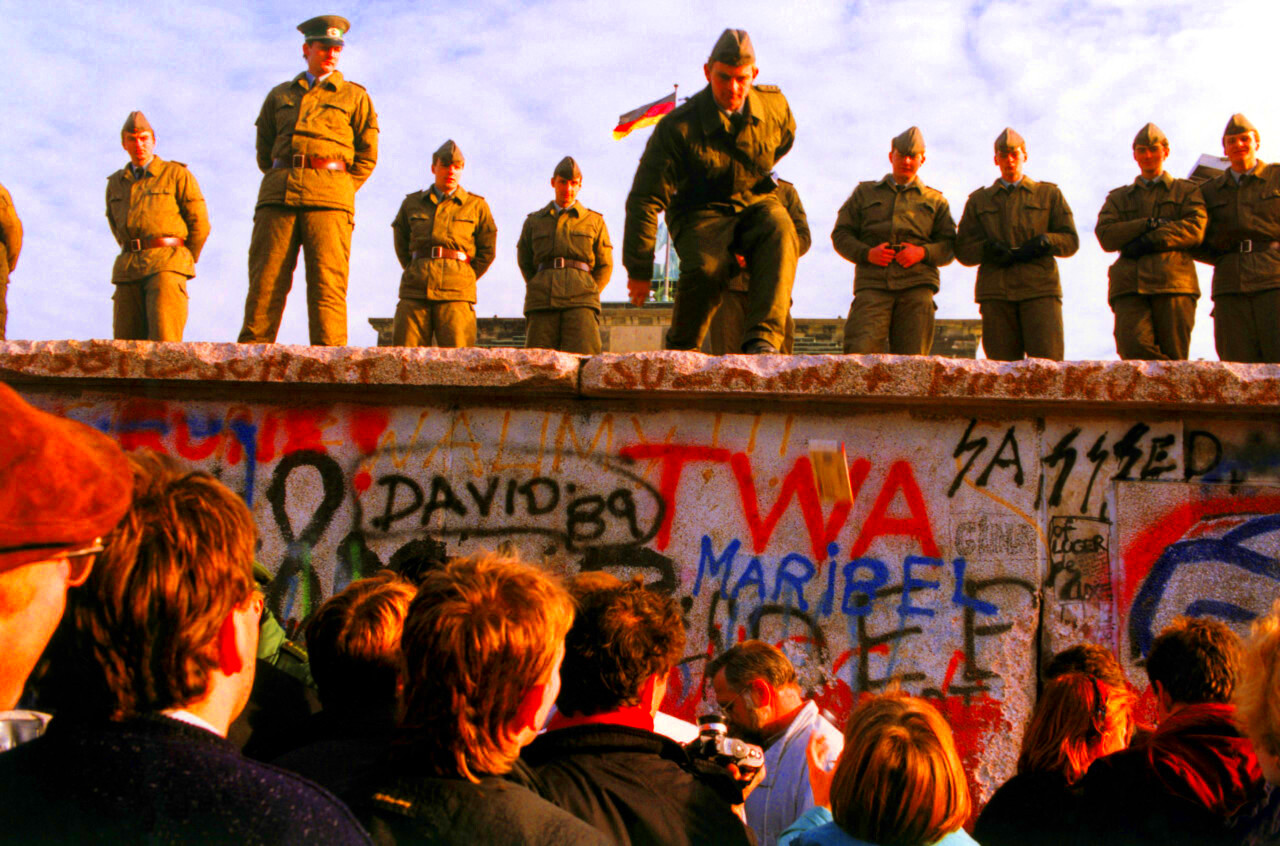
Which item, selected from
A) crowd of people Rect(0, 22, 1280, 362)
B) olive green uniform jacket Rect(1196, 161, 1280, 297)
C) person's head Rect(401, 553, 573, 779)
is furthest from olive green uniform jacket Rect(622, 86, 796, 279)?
person's head Rect(401, 553, 573, 779)

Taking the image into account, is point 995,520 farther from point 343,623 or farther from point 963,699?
point 343,623

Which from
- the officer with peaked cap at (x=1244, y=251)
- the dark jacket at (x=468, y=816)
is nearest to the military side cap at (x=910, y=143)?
the officer with peaked cap at (x=1244, y=251)

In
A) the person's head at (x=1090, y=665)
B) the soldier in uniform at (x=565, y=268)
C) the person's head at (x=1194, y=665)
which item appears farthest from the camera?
the soldier in uniform at (x=565, y=268)

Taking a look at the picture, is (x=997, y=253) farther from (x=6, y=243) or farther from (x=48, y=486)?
(x=6, y=243)

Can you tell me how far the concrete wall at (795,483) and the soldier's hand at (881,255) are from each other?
62.6 inches

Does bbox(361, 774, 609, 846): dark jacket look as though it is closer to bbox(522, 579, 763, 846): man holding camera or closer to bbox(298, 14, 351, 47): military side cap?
bbox(522, 579, 763, 846): man holding camera

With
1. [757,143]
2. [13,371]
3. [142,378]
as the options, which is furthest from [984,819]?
[13,371]

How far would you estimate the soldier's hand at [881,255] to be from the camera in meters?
6.31

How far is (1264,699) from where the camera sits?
179 centimetres

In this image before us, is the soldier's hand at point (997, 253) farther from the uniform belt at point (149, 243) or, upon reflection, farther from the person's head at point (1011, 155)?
the uniform belt at point (149, 243)

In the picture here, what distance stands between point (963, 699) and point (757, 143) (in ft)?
8.93

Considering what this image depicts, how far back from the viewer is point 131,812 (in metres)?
1.29

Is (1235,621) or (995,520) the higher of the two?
(995,520)

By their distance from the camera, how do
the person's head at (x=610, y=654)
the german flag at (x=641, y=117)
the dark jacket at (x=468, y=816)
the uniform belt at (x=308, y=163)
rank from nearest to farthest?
1. the dark jacket at (x=468, y=816)
2. the person's head at (x=610, y=654)
3. the uniform belt at (x=308, y=163)
4. the german flag at (x=641, y=117)
